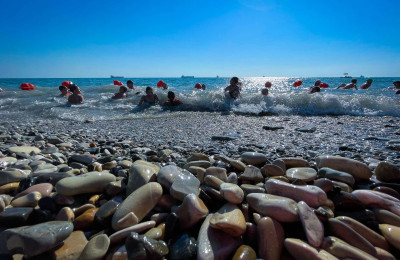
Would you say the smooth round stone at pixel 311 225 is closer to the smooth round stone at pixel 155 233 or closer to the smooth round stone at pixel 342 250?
the smooth round stone at pixel 342 250

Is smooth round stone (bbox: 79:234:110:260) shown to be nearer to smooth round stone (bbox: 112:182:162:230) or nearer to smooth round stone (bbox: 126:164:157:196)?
smooth round stone (bbox: 112:182:162:230)

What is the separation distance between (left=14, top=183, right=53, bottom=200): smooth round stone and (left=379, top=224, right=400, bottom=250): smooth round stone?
1891mm

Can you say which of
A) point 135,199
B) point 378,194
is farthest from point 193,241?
point 378,194

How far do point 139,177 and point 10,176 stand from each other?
0.96 meters

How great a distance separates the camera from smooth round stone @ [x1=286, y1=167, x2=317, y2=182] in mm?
1508

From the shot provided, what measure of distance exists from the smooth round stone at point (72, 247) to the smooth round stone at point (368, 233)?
51.2 inches

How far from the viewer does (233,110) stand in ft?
22.8

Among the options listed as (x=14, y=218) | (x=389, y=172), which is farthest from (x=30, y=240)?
(x=389, y=172)

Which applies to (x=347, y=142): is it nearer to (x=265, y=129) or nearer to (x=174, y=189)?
(x=265, y=129)

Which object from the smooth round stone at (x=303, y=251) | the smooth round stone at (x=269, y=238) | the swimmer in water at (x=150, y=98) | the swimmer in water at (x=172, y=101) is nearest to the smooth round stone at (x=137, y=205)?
the smooth round stone at (x=269, y=238)

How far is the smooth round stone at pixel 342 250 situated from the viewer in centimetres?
95

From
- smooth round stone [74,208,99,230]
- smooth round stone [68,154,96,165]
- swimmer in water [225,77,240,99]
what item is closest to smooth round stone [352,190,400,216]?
smooth round stone [74,208,99,230]

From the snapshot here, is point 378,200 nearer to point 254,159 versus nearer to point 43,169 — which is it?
point 254,159

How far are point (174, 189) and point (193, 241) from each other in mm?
325
